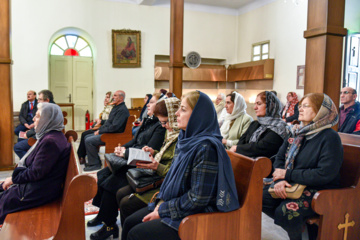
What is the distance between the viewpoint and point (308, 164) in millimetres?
2275

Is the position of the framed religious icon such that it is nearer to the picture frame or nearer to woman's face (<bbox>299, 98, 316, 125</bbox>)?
the picture frame

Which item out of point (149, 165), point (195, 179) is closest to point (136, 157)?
point (149, 165)

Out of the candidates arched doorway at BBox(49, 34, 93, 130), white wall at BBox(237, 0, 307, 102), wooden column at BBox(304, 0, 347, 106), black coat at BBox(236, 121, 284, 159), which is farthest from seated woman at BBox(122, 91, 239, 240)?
arched doorway at BBox(49, 34, 93, 130)

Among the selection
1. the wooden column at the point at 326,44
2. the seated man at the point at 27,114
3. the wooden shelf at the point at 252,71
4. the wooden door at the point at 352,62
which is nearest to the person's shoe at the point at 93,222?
the wooden column at the point at 326,44

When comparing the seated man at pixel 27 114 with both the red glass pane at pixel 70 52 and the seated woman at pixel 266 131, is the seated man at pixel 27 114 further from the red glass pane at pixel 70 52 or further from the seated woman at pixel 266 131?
the seated woman at pixel 266 131

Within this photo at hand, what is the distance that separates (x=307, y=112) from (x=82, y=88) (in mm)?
8691

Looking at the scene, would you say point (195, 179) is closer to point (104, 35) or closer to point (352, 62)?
point (352, 62)

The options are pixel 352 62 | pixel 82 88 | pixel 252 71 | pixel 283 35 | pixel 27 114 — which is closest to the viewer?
pixel 27 114

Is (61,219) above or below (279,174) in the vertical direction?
below

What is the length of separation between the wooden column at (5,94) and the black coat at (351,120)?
531cm

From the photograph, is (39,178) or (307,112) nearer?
(39,178)

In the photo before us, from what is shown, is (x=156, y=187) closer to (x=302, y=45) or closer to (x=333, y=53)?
(x=333, y=53)

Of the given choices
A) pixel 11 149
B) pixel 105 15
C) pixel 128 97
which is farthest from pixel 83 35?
pixel 11 149

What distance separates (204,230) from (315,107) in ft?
4.15
